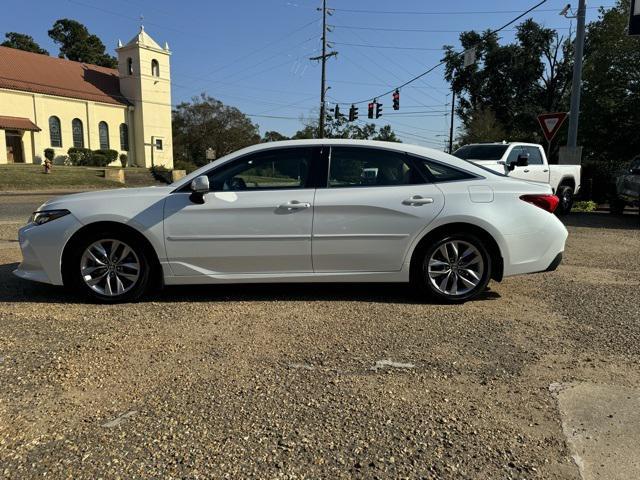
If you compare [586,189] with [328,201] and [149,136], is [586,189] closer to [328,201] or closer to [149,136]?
[328,201]

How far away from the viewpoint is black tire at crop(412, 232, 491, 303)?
4984 mm

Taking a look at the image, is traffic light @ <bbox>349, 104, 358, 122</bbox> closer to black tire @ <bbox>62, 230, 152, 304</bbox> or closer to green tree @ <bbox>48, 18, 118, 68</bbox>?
black tire @ <bbox>62, 230, 152, 304</bbox>

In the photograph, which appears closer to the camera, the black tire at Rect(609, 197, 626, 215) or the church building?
the black tire at Rect(609, 197, 626, 215)

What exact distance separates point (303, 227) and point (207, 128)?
221 feet

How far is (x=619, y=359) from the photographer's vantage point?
3.78 metres

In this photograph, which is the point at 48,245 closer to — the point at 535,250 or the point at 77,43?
the point at 535,250

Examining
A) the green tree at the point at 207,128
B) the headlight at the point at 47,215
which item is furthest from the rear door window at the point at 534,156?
the green tree at the point at 207,128

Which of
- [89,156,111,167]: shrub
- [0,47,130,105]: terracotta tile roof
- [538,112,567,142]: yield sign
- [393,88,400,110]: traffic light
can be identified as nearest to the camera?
[538,112,567,142]: yield sign

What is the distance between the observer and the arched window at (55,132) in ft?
156

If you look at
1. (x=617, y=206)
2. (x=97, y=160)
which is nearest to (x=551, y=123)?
(x=617, y=206)

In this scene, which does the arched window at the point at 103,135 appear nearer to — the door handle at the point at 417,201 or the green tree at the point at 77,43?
the green tree at the point at 77,43

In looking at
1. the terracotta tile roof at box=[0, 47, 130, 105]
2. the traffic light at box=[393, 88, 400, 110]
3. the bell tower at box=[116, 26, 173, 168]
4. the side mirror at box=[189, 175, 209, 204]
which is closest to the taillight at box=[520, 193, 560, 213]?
the side mirror at box=[189, 175, 209, 204]

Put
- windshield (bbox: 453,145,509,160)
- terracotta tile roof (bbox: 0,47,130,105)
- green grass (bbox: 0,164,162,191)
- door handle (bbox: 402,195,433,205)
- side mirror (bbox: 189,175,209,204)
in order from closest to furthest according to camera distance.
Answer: side mirror (bbox: 189,175,209,204) < door handle (bbox: 402,195,433,205) < windshield (bbox: 453,145,509,160) < green grass (bbox: 0,164,162,191) < terracotta tile roof (bbox: 0,47,130,105)

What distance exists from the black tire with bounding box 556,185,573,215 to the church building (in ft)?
144
